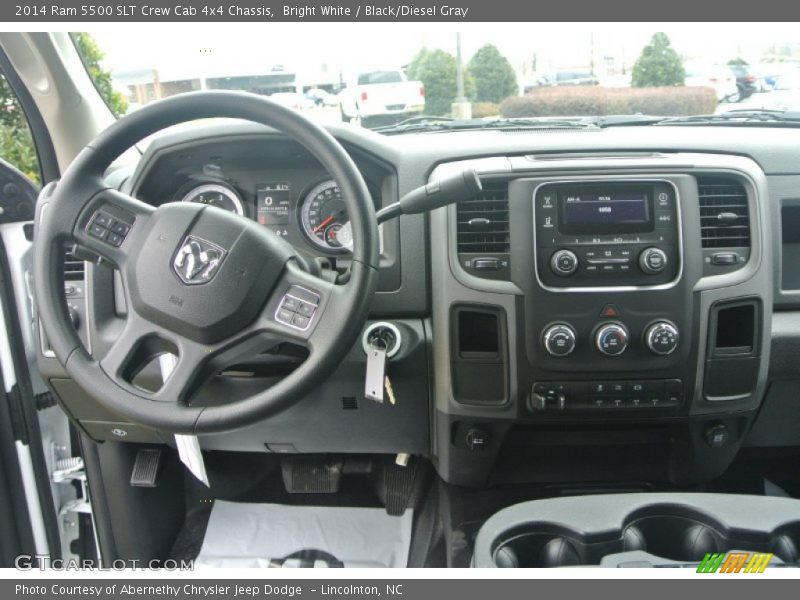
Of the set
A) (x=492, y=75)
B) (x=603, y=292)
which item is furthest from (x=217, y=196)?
(x=603, y=292)

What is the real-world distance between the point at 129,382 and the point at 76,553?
121 cm

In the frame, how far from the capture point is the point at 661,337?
1803mm

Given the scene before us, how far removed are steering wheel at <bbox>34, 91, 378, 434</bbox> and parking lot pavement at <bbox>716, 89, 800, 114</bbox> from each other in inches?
53.4

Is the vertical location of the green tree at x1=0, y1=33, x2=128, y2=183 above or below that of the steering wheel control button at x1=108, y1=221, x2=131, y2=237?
above

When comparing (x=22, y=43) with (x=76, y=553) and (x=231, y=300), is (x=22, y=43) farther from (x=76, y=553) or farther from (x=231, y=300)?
(x=76, y=553)

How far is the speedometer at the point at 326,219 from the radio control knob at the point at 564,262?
555 millimetres

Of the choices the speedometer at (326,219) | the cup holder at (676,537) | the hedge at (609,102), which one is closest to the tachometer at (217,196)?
the speedometer at (326,219)

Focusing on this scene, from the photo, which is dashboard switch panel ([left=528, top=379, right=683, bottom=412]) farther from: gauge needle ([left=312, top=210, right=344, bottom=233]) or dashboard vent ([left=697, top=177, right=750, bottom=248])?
gauge needle ([left=312, top=210, right=344, bottom=233])

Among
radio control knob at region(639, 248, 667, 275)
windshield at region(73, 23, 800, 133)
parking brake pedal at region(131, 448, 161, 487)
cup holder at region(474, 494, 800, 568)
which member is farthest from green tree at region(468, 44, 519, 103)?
parking brake pedal at region(131, 448, 161, 487)

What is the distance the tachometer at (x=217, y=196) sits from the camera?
200 cm

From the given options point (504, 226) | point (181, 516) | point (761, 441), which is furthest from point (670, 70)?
point (181, 516)

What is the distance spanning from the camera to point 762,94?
6.99 ft

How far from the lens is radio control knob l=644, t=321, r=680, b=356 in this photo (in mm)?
1803

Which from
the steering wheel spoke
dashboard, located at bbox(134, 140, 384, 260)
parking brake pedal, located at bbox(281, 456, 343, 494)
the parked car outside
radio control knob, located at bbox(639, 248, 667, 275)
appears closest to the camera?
the steering wheel spoke
